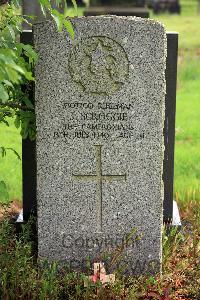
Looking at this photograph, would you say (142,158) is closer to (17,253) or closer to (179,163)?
(17,253)

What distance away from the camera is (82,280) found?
387 centimetres

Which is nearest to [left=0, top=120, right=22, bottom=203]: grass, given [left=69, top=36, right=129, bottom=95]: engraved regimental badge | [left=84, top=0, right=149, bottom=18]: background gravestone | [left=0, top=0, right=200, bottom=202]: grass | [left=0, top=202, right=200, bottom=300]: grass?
[left=0, top=0, right=200, bottom=202]: grass

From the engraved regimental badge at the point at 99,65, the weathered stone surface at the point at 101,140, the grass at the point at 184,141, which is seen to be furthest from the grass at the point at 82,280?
the grass at the point at 184,141

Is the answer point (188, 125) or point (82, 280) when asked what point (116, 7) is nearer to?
point (188, 125)

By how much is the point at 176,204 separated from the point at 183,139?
2.37 m

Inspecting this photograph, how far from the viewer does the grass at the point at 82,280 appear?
12.3 ft

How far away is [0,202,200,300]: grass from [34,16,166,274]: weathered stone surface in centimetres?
14

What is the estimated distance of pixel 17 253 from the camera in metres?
3.89

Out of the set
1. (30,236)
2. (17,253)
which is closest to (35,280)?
(17,253)

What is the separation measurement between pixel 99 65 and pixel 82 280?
129 cm

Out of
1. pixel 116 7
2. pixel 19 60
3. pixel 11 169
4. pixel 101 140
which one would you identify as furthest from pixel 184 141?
pixel 116 7

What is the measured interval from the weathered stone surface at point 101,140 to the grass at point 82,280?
0.46ft

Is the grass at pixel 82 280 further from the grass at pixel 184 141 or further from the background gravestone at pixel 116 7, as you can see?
the background gravestone at pixel 116 7

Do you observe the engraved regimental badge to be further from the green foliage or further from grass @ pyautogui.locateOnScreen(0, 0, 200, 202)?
grass @ pyautogui.locateOnScreen(0, 0, 200, 202)
